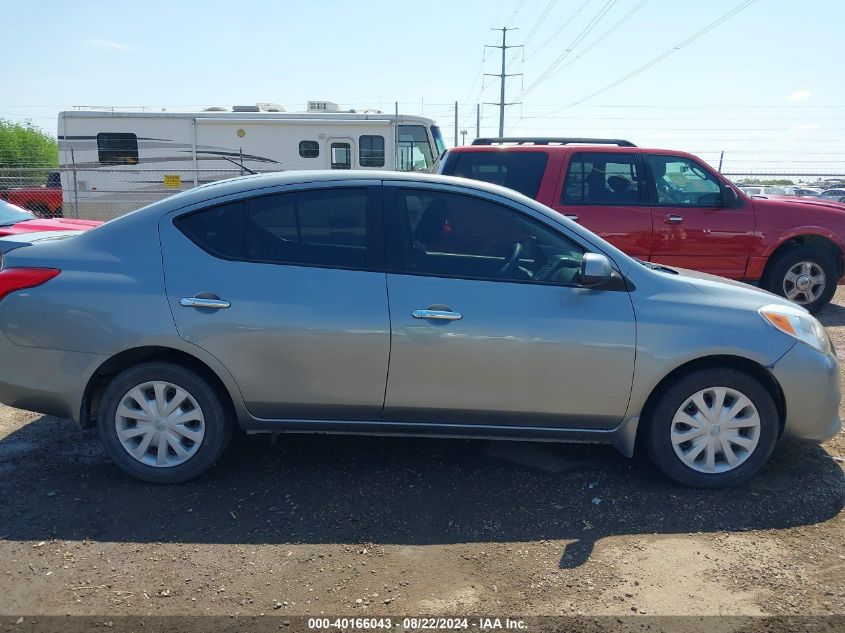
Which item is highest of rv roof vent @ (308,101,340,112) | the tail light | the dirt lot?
rv roof vent @ (308,101,340,112)

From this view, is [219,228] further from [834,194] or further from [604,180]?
[834,194]

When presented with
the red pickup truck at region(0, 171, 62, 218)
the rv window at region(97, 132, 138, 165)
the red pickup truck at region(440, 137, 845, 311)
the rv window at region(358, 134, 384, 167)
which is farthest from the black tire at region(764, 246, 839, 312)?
the red pickup truck at region(0, 171, 62, 218)

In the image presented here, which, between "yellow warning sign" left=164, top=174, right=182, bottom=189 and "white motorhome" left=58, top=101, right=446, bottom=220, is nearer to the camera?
"white motorhome" left=58, top=101, right=446, bottom=220

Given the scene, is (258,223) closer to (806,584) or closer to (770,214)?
(806,584)

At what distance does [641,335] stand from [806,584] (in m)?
1.37

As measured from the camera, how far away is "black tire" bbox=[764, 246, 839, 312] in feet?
27.1

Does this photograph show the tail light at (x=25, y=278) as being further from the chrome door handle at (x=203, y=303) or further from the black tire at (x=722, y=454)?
the black tire at (x=722, y=454)

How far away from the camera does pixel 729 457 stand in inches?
151

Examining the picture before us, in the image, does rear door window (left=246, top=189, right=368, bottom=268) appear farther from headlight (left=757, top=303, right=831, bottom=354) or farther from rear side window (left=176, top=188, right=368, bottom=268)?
headlight (left=757, top=303, right=831, bottom=354)

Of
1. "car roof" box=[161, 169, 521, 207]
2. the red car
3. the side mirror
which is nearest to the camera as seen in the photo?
the side mirror

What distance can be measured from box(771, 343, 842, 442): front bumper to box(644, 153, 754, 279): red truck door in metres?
4.16

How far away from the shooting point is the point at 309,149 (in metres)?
15.9

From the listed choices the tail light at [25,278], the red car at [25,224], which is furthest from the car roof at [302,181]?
the red car at [25,224]

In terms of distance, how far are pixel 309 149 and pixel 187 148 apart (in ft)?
9.28
